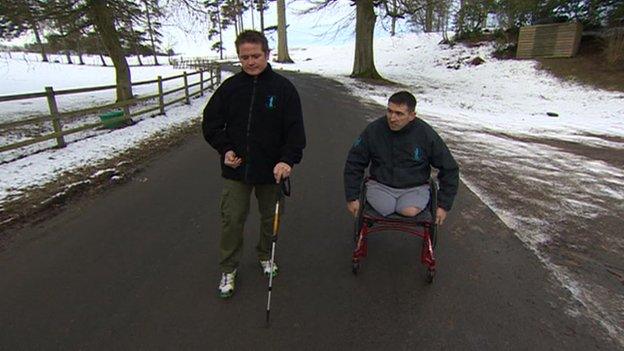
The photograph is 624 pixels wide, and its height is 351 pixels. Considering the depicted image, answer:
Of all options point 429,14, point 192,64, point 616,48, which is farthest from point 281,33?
point 616,48

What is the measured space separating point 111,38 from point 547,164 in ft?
46.3

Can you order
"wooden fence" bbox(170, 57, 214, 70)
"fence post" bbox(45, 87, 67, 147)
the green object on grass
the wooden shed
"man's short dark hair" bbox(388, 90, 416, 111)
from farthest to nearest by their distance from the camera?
"wooden fence" bbox(170, 57, 214, 70)
the wooden shed
the green object on grass
"fence post" bbox(45, 87, 67, 147)
"man's short dark hair" bbox(388, 90, 416, 111)

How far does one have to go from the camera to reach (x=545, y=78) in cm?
1880

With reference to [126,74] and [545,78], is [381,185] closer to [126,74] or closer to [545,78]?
[126,74]

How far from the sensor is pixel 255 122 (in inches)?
113

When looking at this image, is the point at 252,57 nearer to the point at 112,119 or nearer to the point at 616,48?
the point at 112,119

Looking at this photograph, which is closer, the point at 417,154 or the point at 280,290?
the point at 280,290

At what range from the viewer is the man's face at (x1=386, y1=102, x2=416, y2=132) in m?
3.12

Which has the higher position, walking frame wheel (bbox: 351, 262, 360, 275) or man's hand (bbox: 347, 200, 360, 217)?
man's hand (bbox: 347, 200, 360, 217)

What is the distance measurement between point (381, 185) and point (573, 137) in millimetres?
8089

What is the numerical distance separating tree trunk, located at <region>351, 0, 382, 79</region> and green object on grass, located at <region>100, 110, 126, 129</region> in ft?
50.4

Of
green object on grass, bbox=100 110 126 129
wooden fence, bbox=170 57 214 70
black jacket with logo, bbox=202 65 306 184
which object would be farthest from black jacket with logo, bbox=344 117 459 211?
wooden fence, bbox=170 57 214 70

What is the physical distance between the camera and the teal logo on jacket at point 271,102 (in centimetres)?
285

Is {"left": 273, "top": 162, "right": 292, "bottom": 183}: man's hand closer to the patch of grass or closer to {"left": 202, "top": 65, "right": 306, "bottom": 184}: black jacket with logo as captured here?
{"left": 202, "top": 65, "right": 306, "bottom": 184}: black jacket with logo
